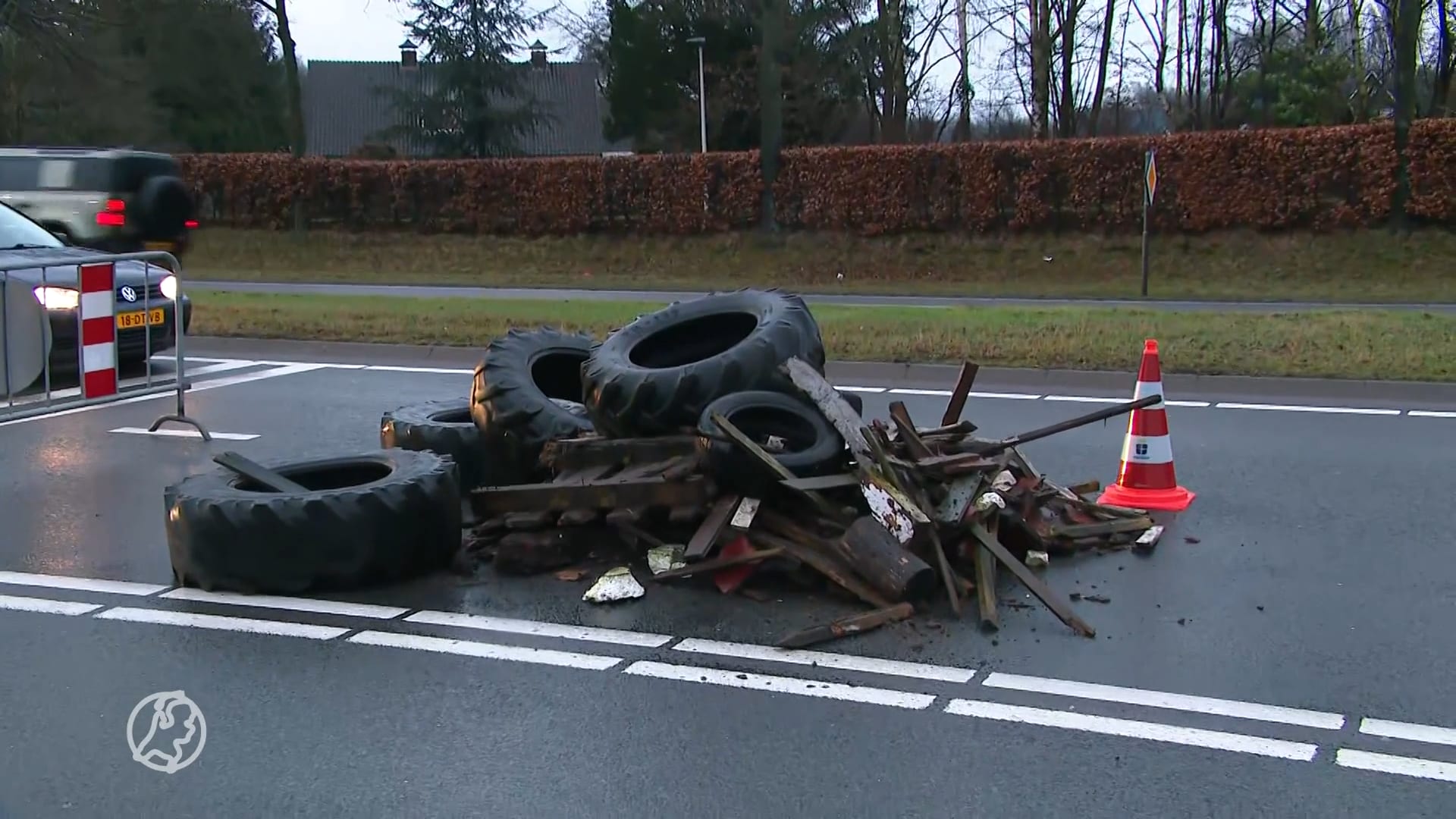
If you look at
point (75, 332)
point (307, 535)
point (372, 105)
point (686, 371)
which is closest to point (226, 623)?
point (307, 535)

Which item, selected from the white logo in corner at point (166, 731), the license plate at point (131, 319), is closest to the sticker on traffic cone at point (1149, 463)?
the white logo in corner at point (166, 731)

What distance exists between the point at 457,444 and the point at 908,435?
2.72m

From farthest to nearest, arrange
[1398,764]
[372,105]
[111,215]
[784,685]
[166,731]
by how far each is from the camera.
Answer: [372,105]
[111,215]
[784,685]
[166,731]
[1398,764]

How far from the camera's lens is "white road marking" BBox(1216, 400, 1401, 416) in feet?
34.1

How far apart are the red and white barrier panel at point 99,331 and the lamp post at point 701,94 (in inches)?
1266

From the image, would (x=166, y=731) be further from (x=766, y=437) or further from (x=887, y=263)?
(x=887, y=263)

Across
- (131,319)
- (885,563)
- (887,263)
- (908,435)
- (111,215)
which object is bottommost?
(885,563)

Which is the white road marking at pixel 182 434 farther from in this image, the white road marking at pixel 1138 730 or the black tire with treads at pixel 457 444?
the white road marking at pixel 1138 730

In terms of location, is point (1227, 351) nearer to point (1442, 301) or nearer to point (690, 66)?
point (1442, 301)

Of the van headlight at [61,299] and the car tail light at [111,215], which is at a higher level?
the car tail light at [111,215]

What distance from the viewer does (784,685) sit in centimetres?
505

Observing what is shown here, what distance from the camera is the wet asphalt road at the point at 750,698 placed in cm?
418

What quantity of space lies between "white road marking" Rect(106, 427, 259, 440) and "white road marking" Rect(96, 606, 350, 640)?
4316 millimetres

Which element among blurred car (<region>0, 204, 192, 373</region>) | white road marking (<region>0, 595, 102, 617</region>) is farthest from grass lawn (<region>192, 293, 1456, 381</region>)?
white road marking (<region>0, 595, 102, 617</region>)
